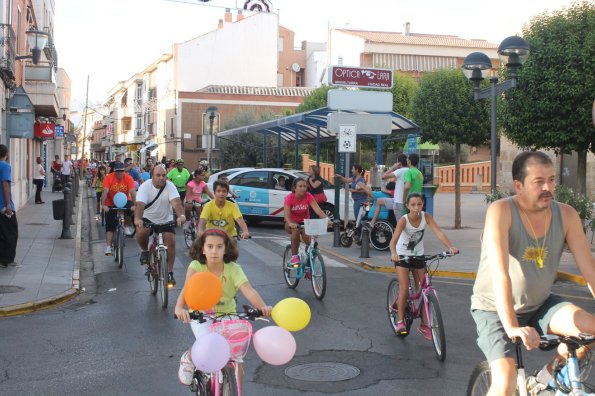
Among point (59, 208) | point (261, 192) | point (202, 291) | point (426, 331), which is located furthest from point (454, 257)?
point (202, 291)

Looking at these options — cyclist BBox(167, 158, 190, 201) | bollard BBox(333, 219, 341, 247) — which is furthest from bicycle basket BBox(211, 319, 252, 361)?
cyclist BBox(167, 158, 190, 201)

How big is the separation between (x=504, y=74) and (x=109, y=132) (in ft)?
276

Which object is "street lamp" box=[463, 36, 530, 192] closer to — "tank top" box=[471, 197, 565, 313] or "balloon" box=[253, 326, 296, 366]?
"tank top" box=[471, 197, 565, 313]

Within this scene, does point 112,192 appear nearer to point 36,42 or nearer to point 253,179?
point 36,42

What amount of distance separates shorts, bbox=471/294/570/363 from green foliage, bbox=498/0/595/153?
41.6ft

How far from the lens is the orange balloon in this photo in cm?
394

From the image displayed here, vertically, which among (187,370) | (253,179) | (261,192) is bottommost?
(187,370)

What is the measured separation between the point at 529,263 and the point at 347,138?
11286 millimetres

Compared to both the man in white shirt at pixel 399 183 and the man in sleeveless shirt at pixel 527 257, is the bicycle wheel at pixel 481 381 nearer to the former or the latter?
the man in sleeveless shirt at pixel 527 257

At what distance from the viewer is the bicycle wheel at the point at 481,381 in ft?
12.7

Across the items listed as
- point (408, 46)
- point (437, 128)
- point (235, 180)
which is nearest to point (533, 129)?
point (437, 128)

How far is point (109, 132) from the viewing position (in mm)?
95688

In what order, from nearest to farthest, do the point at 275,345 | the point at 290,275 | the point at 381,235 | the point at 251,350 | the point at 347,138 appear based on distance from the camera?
1. the point at 275,345
2. the point at 251,350
3. the point at 290,275
4. the point at 381,235
5. the point at 347,138

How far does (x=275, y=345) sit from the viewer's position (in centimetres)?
372
